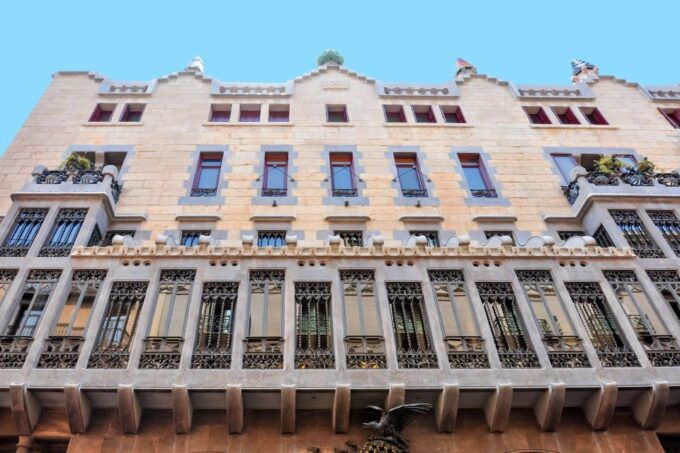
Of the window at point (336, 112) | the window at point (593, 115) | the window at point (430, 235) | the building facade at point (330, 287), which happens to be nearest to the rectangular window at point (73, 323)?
the building facade at point (330, 287)

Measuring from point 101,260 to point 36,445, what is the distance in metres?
4.31

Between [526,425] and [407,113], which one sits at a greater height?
[407,113]

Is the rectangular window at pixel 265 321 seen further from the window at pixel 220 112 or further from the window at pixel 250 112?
the window at pixel 220 112

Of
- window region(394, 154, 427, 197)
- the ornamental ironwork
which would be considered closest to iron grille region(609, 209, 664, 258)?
window region(394, 154, 427, 197)

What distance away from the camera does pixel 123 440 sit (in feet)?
34.8

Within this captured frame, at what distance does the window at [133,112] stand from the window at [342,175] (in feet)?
26.2

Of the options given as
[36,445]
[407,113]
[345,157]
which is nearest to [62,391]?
[36,445]

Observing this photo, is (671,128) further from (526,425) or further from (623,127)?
(526,425)

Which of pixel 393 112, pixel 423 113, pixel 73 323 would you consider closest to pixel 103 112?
pixel 393 112

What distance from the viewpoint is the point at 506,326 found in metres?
12.1

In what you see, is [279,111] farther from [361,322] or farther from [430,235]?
Result: [361,322]

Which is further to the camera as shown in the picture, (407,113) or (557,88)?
(557,88)

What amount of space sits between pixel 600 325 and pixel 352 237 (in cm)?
707

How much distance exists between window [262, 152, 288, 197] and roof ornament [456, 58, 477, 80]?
9.29 meters
